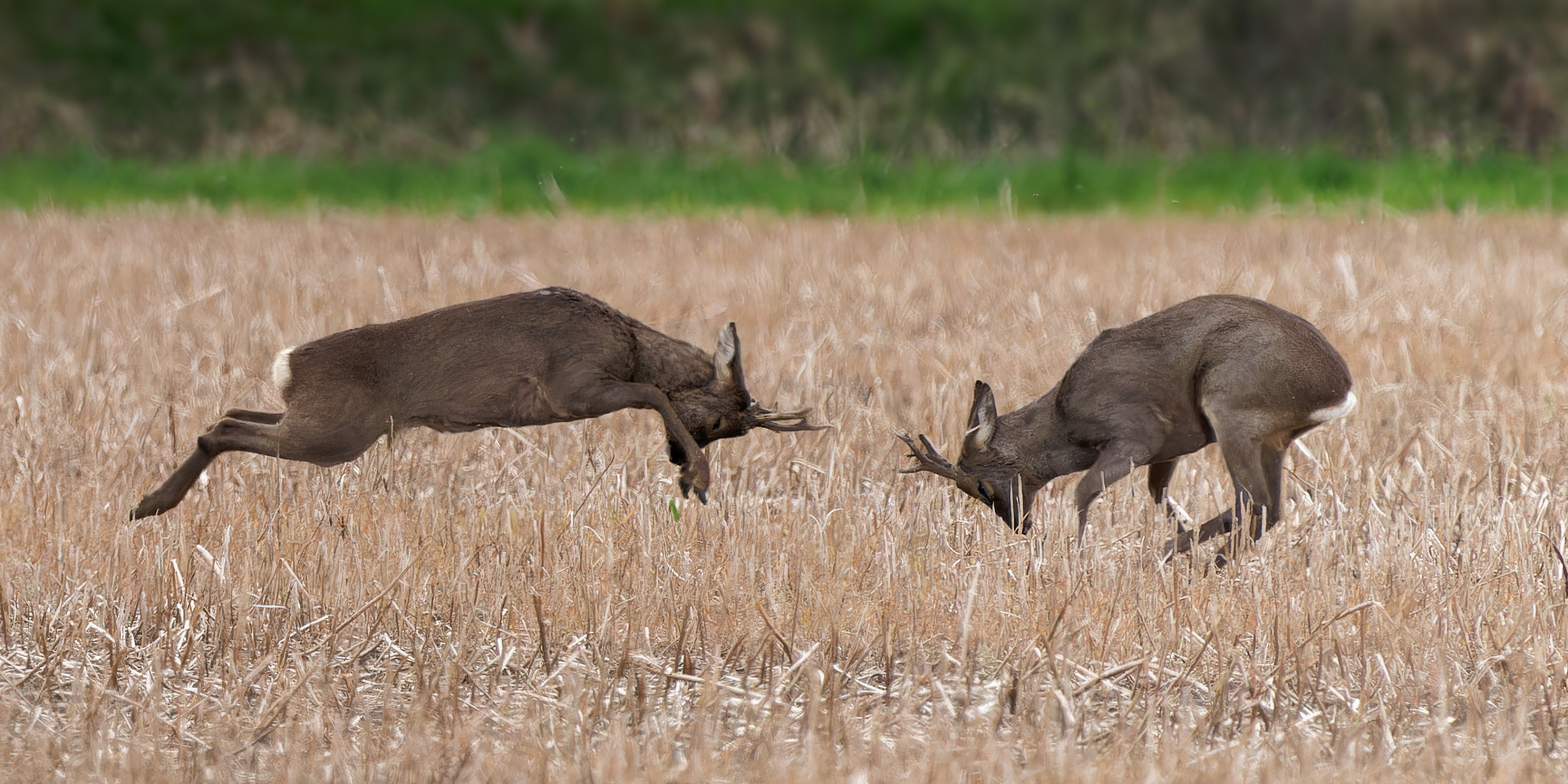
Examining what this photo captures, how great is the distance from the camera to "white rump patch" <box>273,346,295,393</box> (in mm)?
5434

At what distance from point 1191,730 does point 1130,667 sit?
13.9 inches

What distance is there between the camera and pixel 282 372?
5.45m

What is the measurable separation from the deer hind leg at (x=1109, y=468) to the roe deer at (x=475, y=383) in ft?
2.88

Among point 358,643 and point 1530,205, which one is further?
point 1530,205

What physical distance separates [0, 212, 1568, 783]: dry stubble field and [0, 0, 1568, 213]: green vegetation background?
1225 centimetres

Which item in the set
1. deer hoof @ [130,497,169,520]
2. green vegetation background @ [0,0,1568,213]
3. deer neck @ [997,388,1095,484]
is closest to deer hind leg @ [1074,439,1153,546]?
deer neck @ [997,388,1095,484]

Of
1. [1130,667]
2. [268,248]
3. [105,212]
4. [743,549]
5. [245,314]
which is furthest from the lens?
[105,212]

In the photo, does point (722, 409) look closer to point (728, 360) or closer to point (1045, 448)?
point (728, 360)

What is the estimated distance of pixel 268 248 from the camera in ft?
41.4

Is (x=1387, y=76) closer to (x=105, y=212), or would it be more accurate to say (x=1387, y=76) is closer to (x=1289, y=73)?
(x=1289, y=73)

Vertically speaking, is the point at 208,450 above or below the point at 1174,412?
above

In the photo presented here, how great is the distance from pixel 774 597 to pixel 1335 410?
1.78 m

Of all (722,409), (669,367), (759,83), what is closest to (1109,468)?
(722,409)

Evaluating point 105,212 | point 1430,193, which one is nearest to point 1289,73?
point 1430,193
